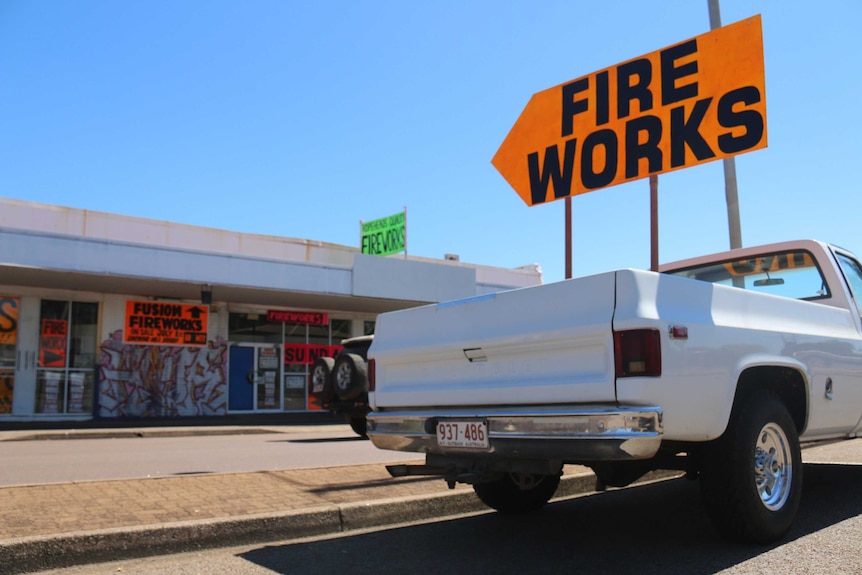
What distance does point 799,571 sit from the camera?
3807 millimetres

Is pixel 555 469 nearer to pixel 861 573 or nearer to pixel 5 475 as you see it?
pixel 861 573

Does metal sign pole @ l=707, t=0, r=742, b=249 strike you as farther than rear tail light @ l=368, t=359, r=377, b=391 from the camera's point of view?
Yes

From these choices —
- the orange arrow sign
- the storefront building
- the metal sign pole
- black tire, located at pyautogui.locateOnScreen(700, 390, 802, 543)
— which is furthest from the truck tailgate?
the storefront building

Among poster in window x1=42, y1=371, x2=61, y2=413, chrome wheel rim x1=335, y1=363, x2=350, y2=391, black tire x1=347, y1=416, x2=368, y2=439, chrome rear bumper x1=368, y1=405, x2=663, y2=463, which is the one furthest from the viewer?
poster in window x1=42, y1=371, x2=61, y2=413

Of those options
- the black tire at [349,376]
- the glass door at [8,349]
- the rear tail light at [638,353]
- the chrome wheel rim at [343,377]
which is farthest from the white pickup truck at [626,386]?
the glass door at [8,349]

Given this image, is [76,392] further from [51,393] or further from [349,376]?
[349,376]

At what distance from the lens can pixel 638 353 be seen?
374 cm

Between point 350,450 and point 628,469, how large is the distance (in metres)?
6.84

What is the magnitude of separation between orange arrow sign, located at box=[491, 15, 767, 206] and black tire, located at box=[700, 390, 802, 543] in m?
3.05

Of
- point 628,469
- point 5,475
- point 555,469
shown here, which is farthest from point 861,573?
point 5,475

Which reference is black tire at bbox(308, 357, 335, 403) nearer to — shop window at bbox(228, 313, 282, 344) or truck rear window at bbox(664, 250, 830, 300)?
truck rear window at bbox(664, 250, 830, 300)

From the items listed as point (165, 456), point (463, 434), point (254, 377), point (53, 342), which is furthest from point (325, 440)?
point (53, 342)

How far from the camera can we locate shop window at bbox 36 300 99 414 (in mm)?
18391

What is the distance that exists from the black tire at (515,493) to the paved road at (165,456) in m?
→ 2.84
